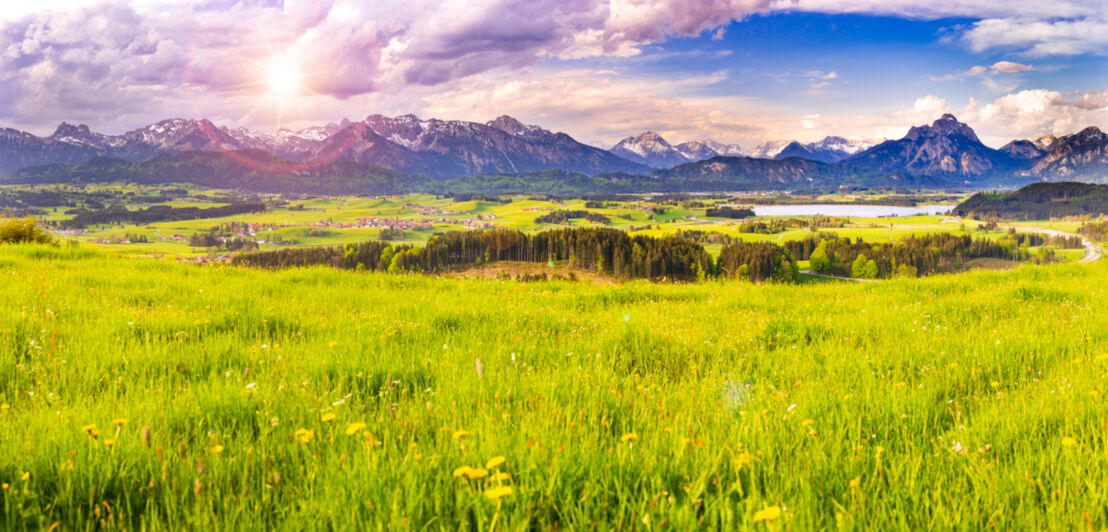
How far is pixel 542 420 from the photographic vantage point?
365 centimetres

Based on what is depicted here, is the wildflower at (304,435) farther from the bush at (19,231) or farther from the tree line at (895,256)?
the tree line at (895,256)

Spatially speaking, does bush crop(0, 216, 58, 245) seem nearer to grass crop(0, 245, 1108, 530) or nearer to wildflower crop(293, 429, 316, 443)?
grass crop(0, 245, 1108, 530)

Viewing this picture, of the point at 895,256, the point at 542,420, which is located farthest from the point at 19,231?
the point at 895,256

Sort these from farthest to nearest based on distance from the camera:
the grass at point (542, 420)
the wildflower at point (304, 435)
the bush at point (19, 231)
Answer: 1. the bush at point (19, 231)
2. the wildflower at point (304, 435)
3. the grass at point (542, 420)

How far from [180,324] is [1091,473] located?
369 inches

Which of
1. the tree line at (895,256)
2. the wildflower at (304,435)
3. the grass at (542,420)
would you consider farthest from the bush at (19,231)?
the tree line at (895,256)

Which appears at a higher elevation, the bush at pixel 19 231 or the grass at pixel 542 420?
the bush at pixel 19 231

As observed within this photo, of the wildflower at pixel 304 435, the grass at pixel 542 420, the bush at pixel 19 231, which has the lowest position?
the grass at pixel 542 420

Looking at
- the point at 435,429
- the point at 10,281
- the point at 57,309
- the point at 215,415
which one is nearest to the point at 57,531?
the point at 215,415

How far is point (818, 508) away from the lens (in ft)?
9.10

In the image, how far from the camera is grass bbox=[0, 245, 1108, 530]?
103 inches

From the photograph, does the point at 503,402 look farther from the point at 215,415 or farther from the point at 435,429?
the point at 215,415

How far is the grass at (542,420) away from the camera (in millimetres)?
2609

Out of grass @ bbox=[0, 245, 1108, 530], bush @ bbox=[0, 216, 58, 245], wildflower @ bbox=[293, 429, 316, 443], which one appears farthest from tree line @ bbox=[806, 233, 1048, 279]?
wildflower @ bbox=[293, 429, 316, 443]
